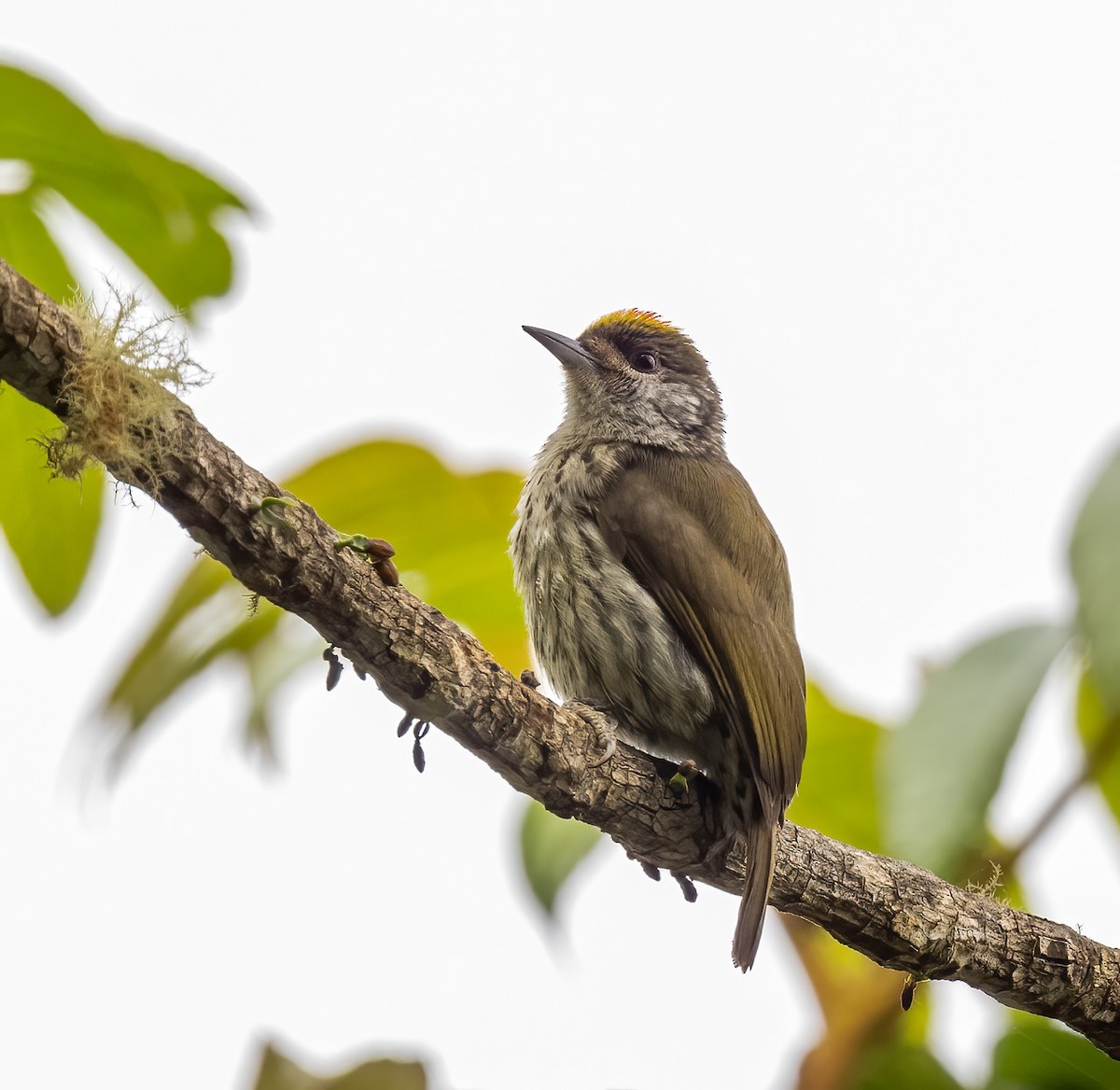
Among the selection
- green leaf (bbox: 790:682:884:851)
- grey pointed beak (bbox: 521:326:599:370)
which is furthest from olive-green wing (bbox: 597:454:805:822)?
grey pointed beak (bbox: 521:326:599:370)

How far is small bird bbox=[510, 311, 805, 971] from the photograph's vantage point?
2986 millimetres

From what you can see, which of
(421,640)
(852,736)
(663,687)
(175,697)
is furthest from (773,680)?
(175,697)

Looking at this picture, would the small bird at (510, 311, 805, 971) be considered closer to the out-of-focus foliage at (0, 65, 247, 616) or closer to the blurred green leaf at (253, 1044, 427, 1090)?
the blurred green leaf at (253, 1044, 427, 1090)

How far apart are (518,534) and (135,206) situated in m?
1.33

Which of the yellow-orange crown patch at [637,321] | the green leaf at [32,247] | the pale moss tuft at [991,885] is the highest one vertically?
the yellow-orange crown patch at [637,321]

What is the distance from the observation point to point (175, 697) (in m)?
2.99

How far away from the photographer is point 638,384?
14.3 ft

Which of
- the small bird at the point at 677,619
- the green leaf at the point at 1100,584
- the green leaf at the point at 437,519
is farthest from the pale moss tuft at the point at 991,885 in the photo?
the green leaf at the point at 437,519

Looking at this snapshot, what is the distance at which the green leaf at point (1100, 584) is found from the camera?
2.21 meters

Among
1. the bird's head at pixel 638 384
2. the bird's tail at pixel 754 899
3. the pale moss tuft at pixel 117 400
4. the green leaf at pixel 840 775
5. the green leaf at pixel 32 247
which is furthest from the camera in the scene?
the bird's head at pixel 638 384

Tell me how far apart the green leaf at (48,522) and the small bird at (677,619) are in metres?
1.18

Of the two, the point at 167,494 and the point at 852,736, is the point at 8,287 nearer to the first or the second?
the point at 167,494

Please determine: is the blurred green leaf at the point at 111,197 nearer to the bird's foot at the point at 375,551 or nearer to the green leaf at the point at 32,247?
the green leaf at the point at 32,247

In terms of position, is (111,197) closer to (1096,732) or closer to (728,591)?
(728,591)
